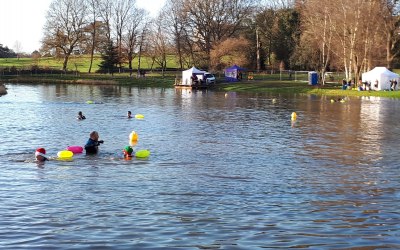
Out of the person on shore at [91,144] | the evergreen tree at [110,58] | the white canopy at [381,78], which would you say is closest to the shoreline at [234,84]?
the white canopy at [381,78]

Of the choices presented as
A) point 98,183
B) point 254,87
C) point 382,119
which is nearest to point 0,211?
point 98,183

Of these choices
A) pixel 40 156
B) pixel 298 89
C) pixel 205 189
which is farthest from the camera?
pixel 298 89

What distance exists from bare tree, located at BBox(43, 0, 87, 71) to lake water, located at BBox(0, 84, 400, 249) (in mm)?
85275

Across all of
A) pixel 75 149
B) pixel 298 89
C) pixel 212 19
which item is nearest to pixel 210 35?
pixel 212 19

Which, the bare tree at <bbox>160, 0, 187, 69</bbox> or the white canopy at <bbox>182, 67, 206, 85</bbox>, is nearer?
the white canopy at <bbox>182, 67, 206, 85</bbox>

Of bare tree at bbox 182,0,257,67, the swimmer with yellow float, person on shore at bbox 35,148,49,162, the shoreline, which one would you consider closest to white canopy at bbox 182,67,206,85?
the shoreline

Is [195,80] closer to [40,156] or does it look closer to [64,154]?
[64,154]

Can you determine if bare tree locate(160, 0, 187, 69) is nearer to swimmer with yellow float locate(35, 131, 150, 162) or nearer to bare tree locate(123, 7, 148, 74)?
bare tree locate(123, 7, 148, 74)

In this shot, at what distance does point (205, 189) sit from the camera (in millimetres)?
16844

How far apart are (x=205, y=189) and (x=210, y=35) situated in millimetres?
93910

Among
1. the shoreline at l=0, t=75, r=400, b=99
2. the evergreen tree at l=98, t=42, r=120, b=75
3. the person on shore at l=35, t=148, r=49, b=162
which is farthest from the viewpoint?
the evergreen tree at l=98, t=42, r=120, b=75

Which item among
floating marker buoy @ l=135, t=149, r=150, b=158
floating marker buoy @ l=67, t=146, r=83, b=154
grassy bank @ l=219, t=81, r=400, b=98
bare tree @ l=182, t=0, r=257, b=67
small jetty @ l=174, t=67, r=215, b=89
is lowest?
floating marker buoy @ l=135, t=149, r=150, b=158

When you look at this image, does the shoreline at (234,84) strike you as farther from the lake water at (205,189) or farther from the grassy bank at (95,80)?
the lake water at (205,189)

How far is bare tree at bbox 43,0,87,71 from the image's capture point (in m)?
116
